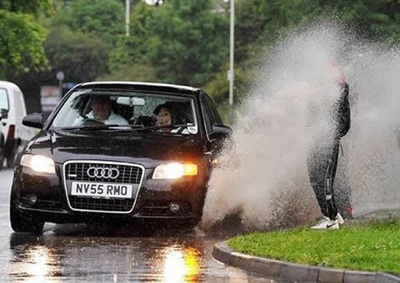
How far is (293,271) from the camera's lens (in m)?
11.9

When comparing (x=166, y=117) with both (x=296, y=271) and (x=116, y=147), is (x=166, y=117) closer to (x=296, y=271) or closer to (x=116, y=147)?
(x=116, y=147)

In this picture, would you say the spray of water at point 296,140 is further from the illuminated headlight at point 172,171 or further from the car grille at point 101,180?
the car grille at point 101,180

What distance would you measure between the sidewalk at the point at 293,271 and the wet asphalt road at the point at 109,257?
0.12 metres

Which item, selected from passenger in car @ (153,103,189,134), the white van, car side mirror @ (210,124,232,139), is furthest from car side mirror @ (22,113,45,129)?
the white van

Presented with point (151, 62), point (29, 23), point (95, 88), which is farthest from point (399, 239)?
point (151, 62)

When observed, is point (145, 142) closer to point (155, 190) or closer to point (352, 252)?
point (155, 190)

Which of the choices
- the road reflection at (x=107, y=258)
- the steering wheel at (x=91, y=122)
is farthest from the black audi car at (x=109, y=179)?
the steering wheel at (x=91, y=122)

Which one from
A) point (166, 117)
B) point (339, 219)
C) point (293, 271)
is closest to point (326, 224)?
point (339, 219)

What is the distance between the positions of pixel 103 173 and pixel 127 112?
77.8 inches

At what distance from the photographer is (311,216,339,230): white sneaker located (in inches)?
616

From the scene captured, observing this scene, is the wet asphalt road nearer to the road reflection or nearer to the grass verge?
the road reflection

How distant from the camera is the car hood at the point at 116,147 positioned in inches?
Answer: 618

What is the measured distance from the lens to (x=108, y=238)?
51.4 ft

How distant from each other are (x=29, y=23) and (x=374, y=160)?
3834 centimetres
